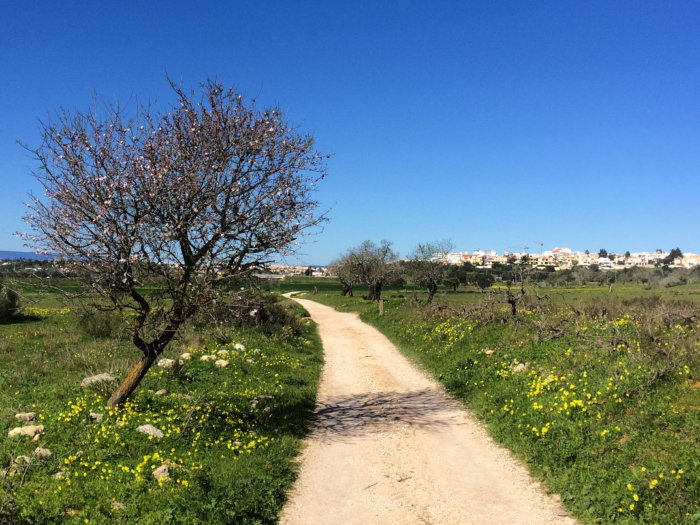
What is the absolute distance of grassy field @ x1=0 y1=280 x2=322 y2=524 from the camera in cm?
688

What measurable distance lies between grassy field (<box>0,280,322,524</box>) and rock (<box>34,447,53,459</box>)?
0.07m

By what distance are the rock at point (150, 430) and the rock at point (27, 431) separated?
175 centimetres

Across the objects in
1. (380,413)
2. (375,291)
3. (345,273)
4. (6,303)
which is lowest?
(380,413)

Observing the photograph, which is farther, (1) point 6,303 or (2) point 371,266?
(2) point 371,266

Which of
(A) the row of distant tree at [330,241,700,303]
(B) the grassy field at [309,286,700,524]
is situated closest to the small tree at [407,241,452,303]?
(A) the row of distant tree at [330,241,700,303]

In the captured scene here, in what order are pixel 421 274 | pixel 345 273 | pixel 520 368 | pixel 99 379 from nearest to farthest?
pixel 99 379, pixel 520 368, pixel 421 274, pixel 345 273

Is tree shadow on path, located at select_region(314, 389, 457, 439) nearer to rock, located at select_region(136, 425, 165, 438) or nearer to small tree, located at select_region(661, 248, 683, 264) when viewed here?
rock, located at select_region(136, 425, 165, 438)

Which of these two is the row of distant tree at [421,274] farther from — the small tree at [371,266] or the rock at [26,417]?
the rock at [26,417]

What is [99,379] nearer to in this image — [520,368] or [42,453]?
[42,453]

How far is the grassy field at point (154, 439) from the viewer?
6.88m

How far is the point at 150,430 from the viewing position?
928 centimetres

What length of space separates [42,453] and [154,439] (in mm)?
1779

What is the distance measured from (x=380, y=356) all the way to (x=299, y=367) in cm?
481

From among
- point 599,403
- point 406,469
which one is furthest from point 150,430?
point 599,403
